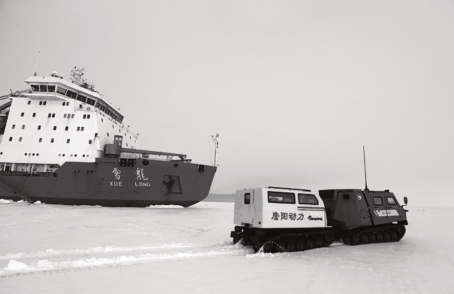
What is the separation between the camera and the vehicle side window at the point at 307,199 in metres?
8.62

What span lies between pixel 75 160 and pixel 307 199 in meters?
22.9

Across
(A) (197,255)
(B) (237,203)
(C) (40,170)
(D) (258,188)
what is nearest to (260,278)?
(A) (197,255)

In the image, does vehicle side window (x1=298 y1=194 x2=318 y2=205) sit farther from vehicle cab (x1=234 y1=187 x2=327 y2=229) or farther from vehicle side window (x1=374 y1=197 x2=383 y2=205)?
vehicle side window (x1=374 y1=197 x2=383 y2=205)

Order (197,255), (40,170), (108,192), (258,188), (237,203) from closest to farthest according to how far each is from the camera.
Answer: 1. (197,255)
2. (258,188)
3. (237,203)
4. (108,192)
5. (40,170)

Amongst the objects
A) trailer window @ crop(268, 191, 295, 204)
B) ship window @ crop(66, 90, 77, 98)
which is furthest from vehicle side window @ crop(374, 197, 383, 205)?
ship window @ crop(66, 90, 77, 98)

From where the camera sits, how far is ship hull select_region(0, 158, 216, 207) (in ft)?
71.8

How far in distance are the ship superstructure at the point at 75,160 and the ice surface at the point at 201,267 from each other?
40.9ft

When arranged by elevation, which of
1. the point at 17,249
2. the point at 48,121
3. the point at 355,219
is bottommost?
the point at 17,249

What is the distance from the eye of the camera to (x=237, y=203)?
30.3 feet

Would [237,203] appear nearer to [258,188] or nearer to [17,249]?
[258,188]

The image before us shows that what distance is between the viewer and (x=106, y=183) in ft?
71.9

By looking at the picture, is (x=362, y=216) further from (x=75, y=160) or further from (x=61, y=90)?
(x=61, y=90)

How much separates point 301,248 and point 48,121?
2770cm

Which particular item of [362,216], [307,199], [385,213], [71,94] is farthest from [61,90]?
[385,213]
